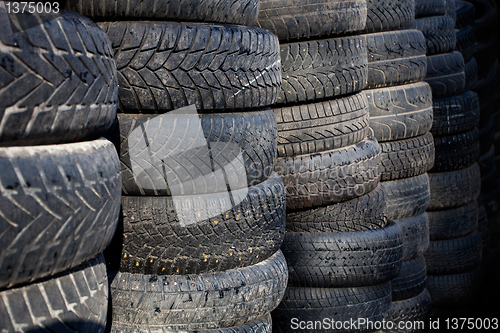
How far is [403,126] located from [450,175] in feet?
4.20

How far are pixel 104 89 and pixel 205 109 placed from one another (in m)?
0.60

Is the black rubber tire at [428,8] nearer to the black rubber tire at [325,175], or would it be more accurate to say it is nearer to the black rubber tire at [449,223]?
the black rubber tire at [449,223]

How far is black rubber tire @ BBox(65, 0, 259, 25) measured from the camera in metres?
2.01

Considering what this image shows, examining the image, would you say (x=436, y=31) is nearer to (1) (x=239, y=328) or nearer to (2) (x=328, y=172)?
(2) (x=328, y=172)

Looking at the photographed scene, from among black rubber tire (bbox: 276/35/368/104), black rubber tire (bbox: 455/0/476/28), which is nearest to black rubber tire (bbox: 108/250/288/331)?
black rubber tire (bbox: 276/35/368/104)

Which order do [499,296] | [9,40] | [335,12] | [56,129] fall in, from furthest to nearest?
1. [499,296]
2. [335,12]
3. [56,129]
4. [9,40]

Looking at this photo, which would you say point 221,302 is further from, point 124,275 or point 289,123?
point 289,123

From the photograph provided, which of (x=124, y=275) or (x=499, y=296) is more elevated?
(x=124, y=275)

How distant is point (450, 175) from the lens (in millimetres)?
4973

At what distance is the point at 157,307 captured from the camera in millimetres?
2146

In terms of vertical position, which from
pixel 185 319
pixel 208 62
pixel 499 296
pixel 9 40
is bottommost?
pixel 499 296

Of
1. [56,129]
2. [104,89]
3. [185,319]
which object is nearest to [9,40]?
[56,129]

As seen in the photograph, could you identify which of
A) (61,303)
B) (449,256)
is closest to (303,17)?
(61,303)

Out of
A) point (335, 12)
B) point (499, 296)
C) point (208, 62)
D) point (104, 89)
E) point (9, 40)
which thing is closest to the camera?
point (9, 40)
